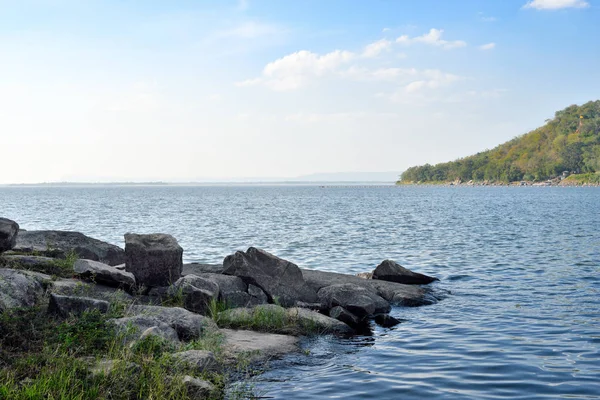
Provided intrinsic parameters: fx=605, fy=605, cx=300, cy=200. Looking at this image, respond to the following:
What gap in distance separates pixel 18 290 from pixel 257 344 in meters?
5.51

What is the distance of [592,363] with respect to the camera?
13.5 m

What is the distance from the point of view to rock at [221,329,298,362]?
13.6 m

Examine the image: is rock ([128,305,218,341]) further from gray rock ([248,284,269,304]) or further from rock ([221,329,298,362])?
gray rock ([248,284,269,304])

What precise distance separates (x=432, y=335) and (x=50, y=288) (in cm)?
1008

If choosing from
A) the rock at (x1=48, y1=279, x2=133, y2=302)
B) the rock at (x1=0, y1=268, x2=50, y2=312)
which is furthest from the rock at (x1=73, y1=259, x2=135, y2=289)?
the rock at (x1=0, y1=268, x2=50, y2=312)

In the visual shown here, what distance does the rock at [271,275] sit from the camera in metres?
19.7

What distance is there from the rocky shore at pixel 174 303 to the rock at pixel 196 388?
0.02 metres

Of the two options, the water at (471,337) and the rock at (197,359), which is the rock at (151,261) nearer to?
the water at (471,337)

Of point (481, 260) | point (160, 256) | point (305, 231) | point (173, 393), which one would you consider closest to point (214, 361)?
point (173, 393)

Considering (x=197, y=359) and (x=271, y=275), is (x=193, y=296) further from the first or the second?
(x=197, y=359)

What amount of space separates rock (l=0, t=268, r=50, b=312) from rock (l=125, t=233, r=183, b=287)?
359cm

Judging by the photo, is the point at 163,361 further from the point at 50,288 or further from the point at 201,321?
the point at 50,288

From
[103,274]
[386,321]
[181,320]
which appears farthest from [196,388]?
[386,321]

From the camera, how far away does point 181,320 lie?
45.0ft
